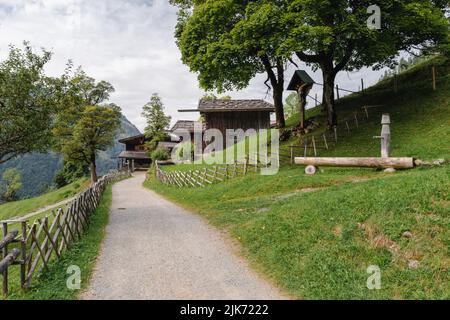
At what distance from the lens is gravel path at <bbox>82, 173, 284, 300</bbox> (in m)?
6.86

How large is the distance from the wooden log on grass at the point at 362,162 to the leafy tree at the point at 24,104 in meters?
13.3

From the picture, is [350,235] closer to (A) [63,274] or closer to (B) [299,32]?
(A) [63,274]

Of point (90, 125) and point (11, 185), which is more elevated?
point (90, 125)

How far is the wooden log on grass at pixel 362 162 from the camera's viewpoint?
15.3 metres

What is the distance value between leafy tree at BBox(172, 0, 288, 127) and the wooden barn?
13.8 meters

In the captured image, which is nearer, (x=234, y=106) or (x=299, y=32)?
(x=299, y=32)

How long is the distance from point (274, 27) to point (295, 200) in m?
11.5

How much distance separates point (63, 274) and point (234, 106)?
3313 centimetres

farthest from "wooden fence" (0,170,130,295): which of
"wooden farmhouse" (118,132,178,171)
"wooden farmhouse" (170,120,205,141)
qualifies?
"wooden farmhouse" (118,132,178,171)

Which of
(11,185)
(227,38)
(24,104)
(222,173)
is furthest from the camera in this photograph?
(11,185)

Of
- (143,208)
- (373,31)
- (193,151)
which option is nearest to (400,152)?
(373,31)

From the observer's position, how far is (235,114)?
39.7 m

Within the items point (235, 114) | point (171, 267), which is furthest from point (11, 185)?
point (171, 267)
